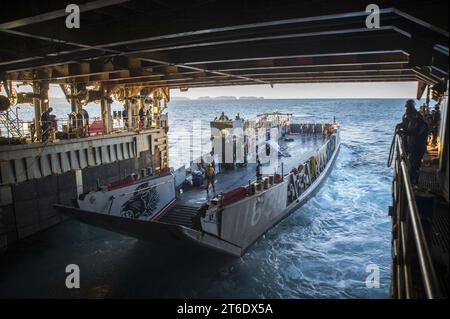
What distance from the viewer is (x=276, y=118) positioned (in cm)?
3962

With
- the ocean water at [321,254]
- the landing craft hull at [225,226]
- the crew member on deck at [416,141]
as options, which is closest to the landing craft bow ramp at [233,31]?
the crew member on deck at [416,141]

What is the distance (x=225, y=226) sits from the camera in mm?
13289

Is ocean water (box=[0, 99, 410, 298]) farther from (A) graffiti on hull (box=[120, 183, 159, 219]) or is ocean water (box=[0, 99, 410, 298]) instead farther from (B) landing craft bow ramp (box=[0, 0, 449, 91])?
(B) landing craft bow ramp (box=[0, 0, 449, 91])

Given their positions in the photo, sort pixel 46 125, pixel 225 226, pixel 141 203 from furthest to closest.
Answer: pixel 46 125 < pixel 141 203 < pixel 225 226

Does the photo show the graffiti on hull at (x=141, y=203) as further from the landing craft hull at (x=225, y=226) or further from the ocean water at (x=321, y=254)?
the ocean water at (x=321, y=254)

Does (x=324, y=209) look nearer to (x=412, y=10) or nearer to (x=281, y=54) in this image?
(x=281, y=54)

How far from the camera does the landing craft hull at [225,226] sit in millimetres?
11312

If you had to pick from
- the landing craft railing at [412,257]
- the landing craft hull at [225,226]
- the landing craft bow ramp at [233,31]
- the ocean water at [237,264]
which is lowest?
the ocean water at [237,264]

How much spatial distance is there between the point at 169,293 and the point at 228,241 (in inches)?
128

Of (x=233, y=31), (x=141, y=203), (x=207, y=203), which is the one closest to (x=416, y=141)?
(x=233, y=31)

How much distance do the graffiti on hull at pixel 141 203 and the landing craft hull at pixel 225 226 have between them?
5.18 feet

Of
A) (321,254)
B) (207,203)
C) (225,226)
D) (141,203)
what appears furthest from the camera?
(321,254)

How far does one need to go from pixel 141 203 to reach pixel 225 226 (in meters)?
4.30

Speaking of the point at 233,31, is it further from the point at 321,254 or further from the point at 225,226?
the point at 321,254
